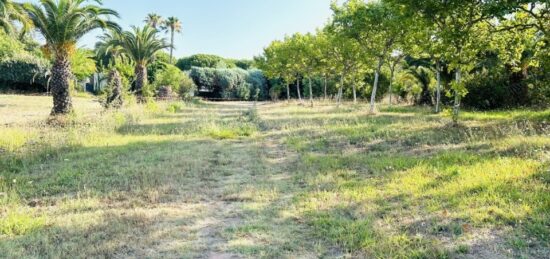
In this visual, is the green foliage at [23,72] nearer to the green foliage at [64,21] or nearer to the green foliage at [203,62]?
the green foliage at [64,21]

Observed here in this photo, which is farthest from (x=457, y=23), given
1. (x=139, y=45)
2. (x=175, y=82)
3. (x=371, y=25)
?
(x=175, y=82)

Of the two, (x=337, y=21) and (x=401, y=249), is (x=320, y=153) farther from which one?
(x=337, y=21)

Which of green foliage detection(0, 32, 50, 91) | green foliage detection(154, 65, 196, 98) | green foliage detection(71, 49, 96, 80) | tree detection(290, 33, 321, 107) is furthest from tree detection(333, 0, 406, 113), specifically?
green foliage detection(0, 32, 50, 91)

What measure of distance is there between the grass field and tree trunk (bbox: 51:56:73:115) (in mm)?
6585

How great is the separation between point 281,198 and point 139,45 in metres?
25.4

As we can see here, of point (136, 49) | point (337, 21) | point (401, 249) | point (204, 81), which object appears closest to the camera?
point (401, 249)

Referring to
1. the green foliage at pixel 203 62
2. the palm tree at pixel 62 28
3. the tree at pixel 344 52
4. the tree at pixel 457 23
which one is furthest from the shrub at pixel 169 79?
the green foliage at pixel 203 62

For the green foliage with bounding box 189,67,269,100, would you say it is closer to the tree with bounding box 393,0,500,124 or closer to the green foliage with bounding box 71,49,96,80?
the green foliage with bounding box 71,49,96,80

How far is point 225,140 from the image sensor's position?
1237 centimetres

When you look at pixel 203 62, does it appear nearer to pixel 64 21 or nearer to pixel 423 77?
pixel 423 77

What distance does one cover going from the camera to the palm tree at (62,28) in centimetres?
1642

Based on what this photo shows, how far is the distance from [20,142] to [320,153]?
7333 mm

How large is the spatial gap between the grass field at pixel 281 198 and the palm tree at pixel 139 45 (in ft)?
61.5

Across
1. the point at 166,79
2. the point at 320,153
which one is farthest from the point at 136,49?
the point at 320,153
